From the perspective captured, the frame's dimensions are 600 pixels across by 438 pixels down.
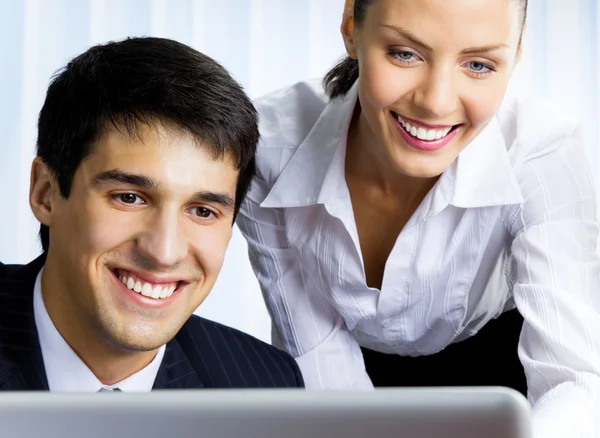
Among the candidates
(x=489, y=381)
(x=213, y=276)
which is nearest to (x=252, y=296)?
(x=489, y=381)

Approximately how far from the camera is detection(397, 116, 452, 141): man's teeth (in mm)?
1552

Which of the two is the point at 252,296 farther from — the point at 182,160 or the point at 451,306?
the point at 182,160

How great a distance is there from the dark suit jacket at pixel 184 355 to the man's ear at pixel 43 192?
0.08m

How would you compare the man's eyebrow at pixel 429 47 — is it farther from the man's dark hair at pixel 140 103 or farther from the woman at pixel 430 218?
the man's dark hair at pixel 140 103

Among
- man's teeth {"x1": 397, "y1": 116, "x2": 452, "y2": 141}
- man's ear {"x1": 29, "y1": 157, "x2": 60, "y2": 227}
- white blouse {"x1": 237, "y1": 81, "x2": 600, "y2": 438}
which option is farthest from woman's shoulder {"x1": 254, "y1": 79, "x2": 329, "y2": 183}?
man's ear {"x1": 29, "y1": 157, "x2": 60, "y2": 227}

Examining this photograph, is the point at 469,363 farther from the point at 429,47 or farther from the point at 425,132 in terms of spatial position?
the point at 429,47

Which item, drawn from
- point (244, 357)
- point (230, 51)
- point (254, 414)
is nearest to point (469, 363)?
point (244, 357)

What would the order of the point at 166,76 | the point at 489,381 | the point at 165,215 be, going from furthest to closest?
the point at 489,381, the point at 166,76, the point at 165,215

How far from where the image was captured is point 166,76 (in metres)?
1.53

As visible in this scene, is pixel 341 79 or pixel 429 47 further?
pixel 341 79

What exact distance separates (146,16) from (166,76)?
1.92 metres

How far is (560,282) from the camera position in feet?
5.23

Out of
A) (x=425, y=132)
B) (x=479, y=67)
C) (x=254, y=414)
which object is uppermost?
(x=254, y=414)

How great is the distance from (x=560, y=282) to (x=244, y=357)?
0.56 meters
